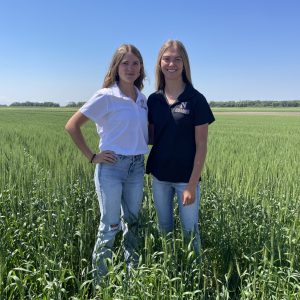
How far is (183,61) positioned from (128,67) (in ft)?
1.28

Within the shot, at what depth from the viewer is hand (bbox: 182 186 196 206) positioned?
96.4 inches

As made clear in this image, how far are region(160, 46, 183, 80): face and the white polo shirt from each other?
0.29 m

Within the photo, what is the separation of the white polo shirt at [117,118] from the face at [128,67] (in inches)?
4.0

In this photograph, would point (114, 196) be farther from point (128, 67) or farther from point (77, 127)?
point (128, 67)

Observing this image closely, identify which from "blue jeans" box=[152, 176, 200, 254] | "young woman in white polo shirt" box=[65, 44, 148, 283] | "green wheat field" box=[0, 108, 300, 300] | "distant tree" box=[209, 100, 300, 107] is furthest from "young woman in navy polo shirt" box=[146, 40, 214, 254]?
"distant tree" box=[209, 100, 300, 107]

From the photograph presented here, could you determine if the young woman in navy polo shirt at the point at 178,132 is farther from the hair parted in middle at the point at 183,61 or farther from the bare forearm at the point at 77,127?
the bare forearm at the point at 77,127

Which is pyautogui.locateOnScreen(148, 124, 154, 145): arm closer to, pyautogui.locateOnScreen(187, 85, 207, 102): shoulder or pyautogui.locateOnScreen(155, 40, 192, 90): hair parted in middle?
pyautogui.locateOnScreen(155, 40, 192, 90): hair parted in middle

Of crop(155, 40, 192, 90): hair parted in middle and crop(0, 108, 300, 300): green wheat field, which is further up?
crop(155, 40, 192, 90): hair parted in middle

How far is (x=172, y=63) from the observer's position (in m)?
2.45

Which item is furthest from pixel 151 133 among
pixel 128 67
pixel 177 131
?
pixel 128 67

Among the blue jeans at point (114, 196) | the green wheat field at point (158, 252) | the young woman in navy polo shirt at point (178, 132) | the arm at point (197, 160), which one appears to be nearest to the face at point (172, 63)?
the young woman in navy polo shirt at point (178, 132)

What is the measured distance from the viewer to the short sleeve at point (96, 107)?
97.0 inches

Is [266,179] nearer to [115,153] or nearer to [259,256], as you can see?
[259,256]

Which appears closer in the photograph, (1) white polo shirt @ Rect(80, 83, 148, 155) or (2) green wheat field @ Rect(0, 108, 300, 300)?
(2) green wheat field @ Rect(0, 108, 300, 300)
